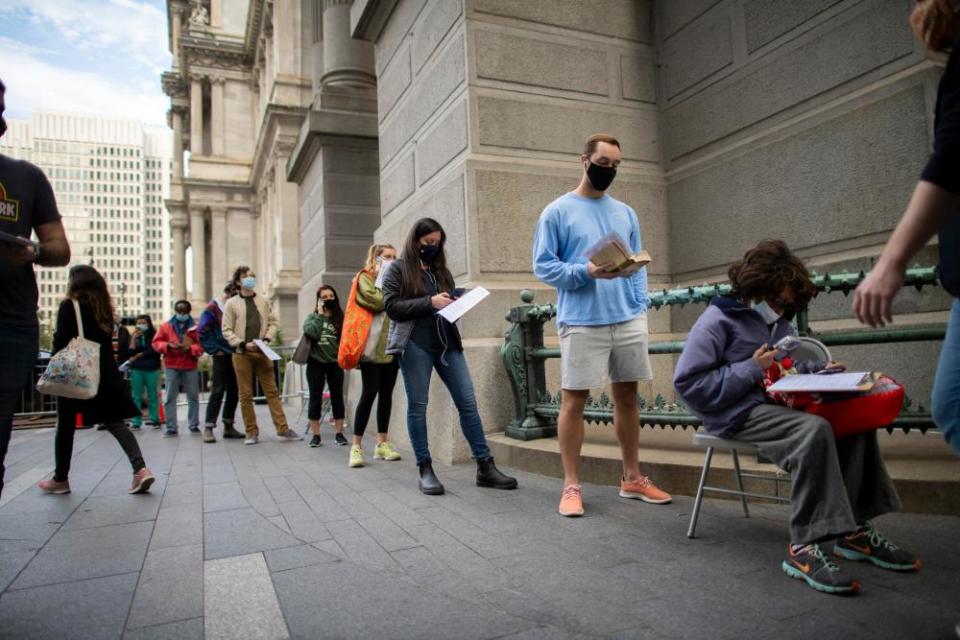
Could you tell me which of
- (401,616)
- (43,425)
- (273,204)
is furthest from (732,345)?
(273,204)

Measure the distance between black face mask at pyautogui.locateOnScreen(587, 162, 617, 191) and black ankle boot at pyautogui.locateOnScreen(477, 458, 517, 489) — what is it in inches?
82.1

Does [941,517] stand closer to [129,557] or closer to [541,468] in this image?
[541,468]

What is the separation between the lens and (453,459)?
565cm

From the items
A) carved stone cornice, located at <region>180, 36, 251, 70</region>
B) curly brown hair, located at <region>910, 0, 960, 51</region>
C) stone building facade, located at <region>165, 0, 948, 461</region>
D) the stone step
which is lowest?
the stone step

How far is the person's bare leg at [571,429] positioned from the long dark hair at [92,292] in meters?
3.67

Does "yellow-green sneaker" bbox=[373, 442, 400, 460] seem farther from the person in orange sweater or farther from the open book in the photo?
the person in orange sweater

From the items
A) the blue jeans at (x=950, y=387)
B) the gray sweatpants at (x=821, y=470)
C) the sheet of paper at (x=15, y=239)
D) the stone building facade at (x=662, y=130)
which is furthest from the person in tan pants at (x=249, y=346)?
the blue jeans at (x=950, y=387)

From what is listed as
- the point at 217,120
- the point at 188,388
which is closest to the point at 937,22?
the point at 188,388

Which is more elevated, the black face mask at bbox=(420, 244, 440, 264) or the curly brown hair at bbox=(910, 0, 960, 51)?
the curly brown hair at bbox=(910, 0, 960, 51)

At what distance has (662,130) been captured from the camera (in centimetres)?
688

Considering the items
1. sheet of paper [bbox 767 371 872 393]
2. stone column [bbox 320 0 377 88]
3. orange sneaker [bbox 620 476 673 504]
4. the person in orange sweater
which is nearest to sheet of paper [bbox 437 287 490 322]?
orange sneaker [bbox 620 476 673 504]

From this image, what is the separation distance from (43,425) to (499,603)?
471 inches

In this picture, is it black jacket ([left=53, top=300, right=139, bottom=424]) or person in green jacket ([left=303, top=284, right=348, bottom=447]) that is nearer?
black jacket ([left=53, top=300, right=139, bottom=424])

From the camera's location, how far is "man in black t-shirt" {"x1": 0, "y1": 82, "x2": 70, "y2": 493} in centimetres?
286
